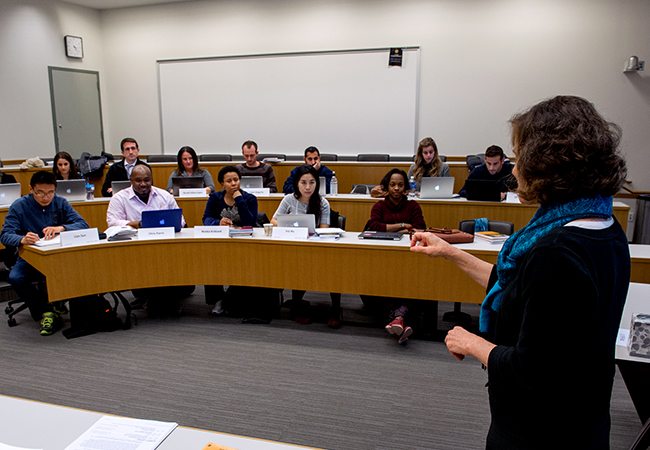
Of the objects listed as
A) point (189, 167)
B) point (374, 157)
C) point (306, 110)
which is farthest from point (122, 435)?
point (306, 110)

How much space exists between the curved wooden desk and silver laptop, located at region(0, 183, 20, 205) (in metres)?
1.49

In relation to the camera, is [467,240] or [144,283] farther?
[144,283]

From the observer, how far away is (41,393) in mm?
2510

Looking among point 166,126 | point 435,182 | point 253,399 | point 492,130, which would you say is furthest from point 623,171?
point 166,126

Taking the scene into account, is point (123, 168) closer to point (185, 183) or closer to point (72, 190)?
point (72, 190)

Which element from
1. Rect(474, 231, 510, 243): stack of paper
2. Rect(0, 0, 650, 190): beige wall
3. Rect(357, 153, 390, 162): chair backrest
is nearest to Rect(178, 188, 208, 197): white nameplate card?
Rect(357, 153, 390, 162): chair backrest

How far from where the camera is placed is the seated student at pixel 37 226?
132 inches

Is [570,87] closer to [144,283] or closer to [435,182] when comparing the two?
[435,182]

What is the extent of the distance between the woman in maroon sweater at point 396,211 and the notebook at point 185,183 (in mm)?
2381

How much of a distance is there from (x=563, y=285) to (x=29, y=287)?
3.78 m

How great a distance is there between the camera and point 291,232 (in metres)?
3.20

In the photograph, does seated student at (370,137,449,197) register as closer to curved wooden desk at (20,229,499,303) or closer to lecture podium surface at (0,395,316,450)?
curved wooden desk at (20,229,499,303)

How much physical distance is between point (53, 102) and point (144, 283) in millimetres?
6372

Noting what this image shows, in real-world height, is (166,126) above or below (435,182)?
above
